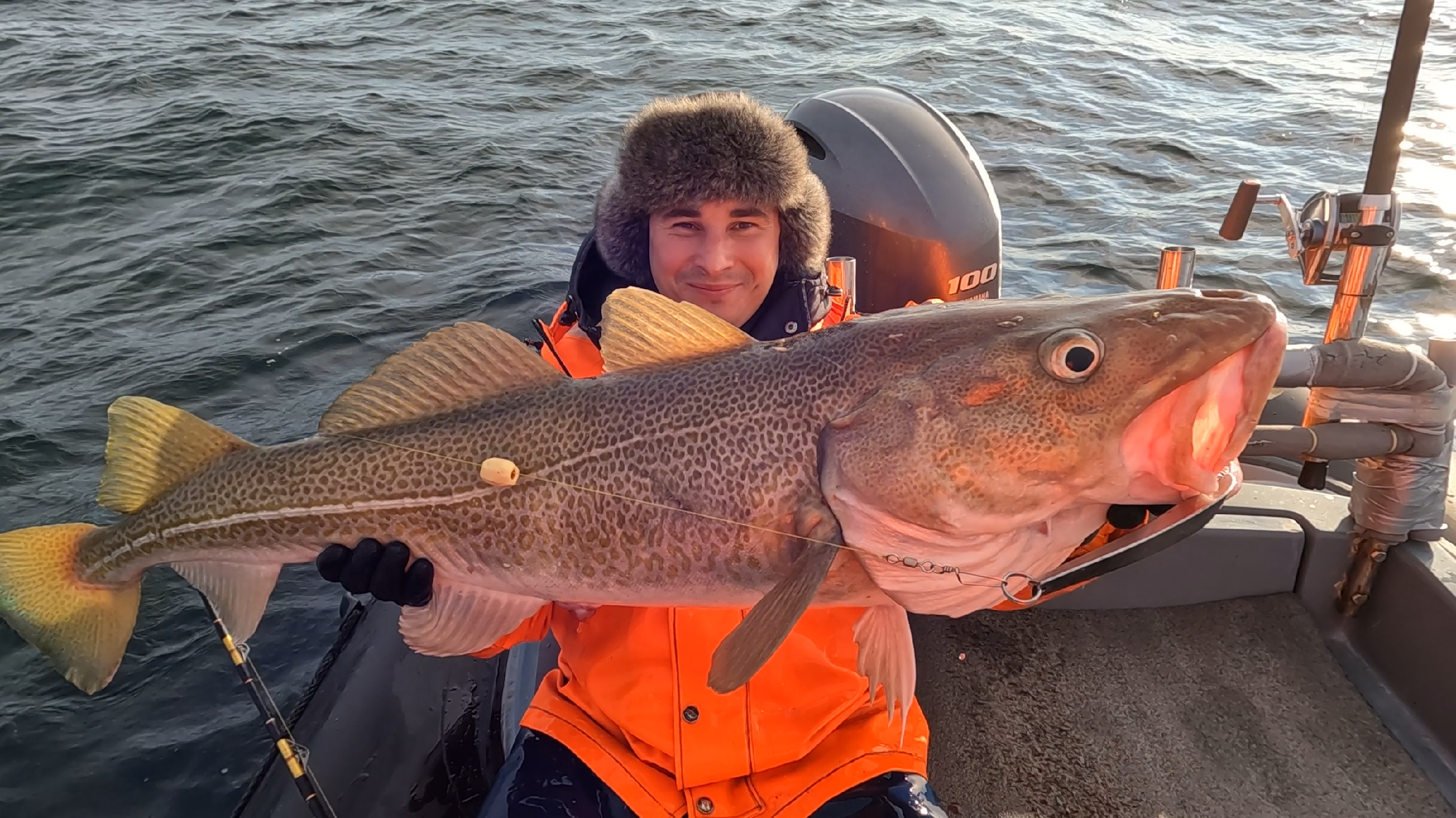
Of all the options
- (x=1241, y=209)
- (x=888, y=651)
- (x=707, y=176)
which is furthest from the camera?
(x=1241, y=209)

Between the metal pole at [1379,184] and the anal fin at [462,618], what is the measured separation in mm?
2885

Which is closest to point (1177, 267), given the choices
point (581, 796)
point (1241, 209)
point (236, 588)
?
point (1241, 209)

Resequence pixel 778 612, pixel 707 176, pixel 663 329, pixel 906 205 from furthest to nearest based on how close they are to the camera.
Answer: pixel 906 205 → pixel 707 176 → pixel 663 329 → pixel 778 612

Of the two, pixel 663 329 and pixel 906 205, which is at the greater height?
pixel 663 329

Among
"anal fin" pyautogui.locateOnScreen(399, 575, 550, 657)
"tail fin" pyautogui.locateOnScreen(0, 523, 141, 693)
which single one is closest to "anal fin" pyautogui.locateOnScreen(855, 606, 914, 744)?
"anal fin" pyautogui.locateOnScreen(399, 575, 550, 657)

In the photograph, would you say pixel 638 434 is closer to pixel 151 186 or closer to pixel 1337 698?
pixel 1337 698

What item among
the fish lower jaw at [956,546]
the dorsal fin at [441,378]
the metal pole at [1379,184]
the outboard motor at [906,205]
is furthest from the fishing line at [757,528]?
the outboard motor at [906,205]

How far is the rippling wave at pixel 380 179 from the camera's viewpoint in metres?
5.39

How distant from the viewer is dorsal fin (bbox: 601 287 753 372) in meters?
2.58

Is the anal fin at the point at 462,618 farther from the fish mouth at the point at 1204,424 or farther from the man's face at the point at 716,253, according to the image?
the fish mouth at the point at 1204,424

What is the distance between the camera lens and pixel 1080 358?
207 cm

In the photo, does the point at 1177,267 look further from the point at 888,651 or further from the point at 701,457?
the point at 701,457

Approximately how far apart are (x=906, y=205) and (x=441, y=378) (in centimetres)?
290

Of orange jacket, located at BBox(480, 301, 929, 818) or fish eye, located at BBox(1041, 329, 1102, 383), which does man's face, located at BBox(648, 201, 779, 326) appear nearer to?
orange jacket, located at BBox(480, 301, 929, 818)
